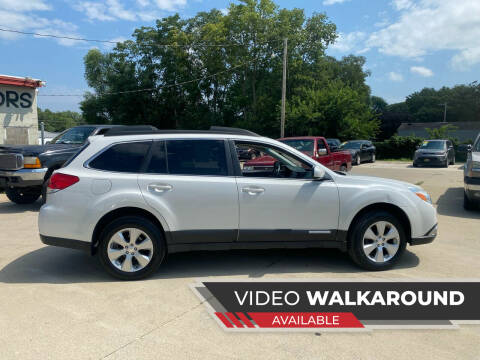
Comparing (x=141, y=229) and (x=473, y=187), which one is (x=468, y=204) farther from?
(x=141, y=229)

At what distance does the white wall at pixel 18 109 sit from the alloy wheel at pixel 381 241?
17393 mm

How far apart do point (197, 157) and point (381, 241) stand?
2.44 m

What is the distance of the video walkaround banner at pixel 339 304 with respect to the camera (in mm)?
3510

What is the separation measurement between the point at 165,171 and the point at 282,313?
2048 mm

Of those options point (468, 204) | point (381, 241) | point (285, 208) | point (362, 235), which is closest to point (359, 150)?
point (468, 204)

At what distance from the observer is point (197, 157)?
182 inches

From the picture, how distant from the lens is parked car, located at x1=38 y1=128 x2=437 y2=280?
4.39m

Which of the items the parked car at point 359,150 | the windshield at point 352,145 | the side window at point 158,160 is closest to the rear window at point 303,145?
the side window at point 158,160

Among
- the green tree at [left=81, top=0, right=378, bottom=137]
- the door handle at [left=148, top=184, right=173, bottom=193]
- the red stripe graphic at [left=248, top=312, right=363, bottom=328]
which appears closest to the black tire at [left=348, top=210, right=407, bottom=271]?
the red stripe graphic at [left=248, top=312, right=363, bottom=328]

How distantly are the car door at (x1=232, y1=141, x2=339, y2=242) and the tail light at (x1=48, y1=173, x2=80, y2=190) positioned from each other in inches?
73.5

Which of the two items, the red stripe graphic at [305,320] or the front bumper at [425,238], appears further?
the front bumper at [425,238]

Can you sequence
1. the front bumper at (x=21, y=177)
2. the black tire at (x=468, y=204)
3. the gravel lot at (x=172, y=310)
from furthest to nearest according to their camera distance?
the black tire at (x=468, y=204)
the front bumper at (x=21, y=177)
the gravel lot at (x=172, y=310)

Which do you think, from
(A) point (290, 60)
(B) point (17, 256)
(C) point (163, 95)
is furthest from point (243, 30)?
(B) point (17, 256)

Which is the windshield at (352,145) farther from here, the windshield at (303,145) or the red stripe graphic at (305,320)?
the red stripe graphic at (305,320)
